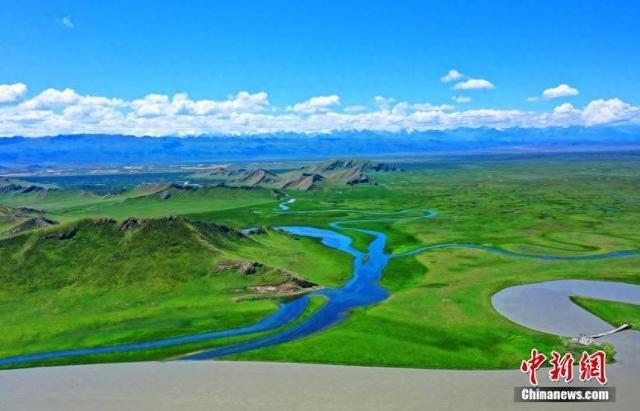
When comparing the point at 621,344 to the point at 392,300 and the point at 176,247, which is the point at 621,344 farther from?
the point at 176,247

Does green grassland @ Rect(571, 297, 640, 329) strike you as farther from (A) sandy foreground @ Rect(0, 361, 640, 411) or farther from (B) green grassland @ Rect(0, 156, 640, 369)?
(A) sandy foreground @ Rect(0, 361, 640, 411)

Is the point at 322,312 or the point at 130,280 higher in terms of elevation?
the point at 130,280

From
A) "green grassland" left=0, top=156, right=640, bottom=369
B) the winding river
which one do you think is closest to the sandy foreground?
"green grassland" left=0, top=156, right=640, bottom=369

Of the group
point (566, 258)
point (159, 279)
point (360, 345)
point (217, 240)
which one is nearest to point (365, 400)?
point (360, 345)

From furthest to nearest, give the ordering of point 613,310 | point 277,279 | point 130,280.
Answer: point 277,279
point 130,280
point 613,310

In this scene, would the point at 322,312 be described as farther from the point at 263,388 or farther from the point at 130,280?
the point at 130,280

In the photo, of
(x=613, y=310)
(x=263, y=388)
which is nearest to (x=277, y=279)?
(x=263, y=388)

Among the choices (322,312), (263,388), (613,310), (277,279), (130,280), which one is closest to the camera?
(263,388)

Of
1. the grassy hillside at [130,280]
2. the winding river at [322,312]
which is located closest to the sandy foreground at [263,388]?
the winding river at [322,312]
